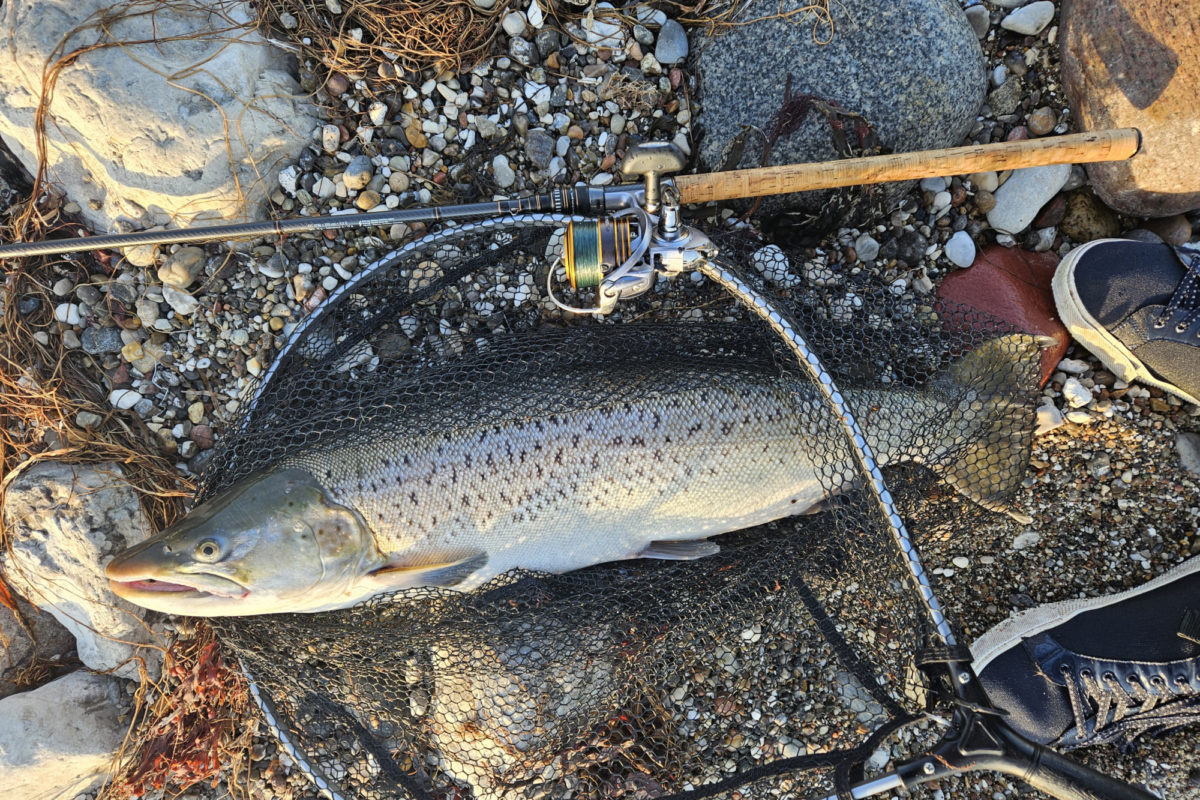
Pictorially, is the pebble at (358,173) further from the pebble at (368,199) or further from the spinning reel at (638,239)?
the spinning reel at (638,239)

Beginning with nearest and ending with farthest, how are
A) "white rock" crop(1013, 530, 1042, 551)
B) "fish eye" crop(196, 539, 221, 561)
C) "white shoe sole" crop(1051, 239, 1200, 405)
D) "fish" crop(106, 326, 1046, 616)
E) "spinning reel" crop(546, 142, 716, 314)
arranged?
"spinning reel" crop(546, 142, 716, 314), "fish eye" crop(196, 539, 221, 561), "fish" crop(106, 326, 1046, 616), "white shoe sole" crop(1051, 239, 1200, 405), "white rock" crop(1013, 530, 1042, 551)

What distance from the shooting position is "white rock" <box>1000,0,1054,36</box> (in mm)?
2801

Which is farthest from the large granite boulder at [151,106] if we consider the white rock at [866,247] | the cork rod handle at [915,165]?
the white rock at [866,247]

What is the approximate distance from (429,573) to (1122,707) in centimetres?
291

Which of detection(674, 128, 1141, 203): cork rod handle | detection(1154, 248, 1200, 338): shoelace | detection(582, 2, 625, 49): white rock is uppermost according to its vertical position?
detection(582, 2, 625, 49): white rock

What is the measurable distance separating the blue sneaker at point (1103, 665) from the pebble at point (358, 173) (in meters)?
3.33

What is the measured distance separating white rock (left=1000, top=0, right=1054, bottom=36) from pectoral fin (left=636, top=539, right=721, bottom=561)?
2.60 metres

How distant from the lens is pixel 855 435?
2.08m

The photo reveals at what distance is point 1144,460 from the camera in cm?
286

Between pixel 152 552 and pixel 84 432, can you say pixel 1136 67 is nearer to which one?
pixel 152 552

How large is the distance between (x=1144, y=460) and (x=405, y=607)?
3252 millimetres

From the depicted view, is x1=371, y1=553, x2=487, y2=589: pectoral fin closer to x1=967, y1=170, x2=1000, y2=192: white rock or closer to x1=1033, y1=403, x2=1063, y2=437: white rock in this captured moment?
x1=1033, y1=403, x2=1063, y2=437: white rock

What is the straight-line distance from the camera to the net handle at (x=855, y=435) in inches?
80.1

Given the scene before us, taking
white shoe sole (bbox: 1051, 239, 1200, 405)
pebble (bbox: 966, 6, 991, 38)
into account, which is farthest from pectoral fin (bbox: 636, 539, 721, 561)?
pebble (bbox: 966, 6, 991, 38)
